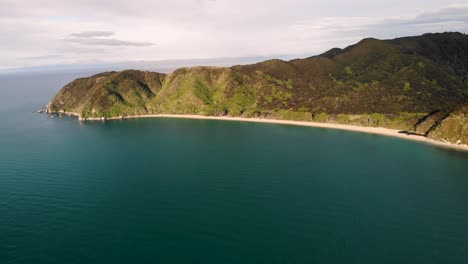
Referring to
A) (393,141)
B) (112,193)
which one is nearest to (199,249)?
(112,193)

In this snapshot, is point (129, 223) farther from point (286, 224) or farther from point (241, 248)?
point (286, 224)

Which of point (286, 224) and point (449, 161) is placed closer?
point (286, 224)

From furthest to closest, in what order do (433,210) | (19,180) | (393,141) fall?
1. (393,141)
2. (19,180)
3. (433,210)

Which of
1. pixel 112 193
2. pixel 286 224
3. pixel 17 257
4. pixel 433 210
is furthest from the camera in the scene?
pixel 112 193

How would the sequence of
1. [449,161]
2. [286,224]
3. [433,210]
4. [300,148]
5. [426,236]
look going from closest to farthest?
[426,236], [286,224], [433,210], [449,161], [300,148]

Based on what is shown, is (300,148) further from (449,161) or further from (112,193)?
(112,193)

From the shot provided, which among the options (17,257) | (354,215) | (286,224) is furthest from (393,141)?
(17,257)
